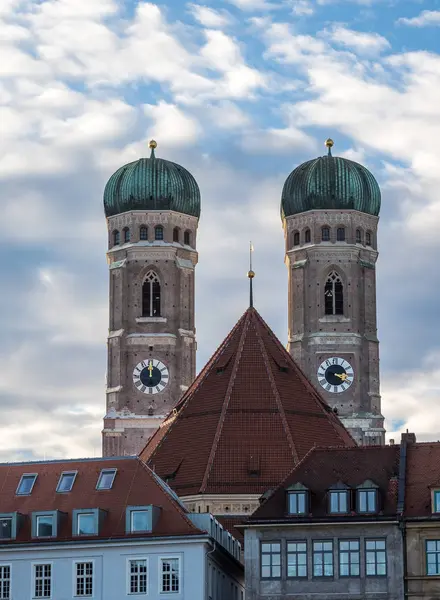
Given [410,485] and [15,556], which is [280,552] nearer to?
[410,485]

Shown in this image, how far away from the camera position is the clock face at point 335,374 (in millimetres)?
125625

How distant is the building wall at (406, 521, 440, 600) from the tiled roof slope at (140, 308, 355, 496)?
1791 cm

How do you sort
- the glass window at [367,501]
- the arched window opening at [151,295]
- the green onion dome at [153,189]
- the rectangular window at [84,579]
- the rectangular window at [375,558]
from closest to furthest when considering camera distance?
1. the rectangular window at [375,558]
2. the glass window at [367,501]
3. the rectangular window at [84,579]
4. the arched window opening at [151,295]
5. the green onion dome at [153,189]

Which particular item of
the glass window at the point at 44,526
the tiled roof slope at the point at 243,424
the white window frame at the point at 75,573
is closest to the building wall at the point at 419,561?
the white window frame at the point at 75,573

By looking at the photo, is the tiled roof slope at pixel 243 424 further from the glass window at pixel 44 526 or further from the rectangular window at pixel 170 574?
the rectangular window at pixel 170 574

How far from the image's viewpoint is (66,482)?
70688 mm

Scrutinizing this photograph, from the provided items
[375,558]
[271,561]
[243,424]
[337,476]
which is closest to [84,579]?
[271,561]

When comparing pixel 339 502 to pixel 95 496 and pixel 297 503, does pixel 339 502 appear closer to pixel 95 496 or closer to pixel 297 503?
pixel 297 503

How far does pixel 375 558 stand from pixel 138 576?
782 centimetres

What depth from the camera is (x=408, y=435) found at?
233ft

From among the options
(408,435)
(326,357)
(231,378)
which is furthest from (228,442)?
(326,357)

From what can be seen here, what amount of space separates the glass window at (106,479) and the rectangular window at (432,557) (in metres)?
11.4

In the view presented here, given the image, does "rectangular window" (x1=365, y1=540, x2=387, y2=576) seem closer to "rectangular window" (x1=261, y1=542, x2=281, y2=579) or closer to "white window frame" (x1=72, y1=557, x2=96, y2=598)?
"rectangular window" (x1=261, y1=542, x2=281, y2=579)

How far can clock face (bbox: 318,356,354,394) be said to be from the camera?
126 metres
